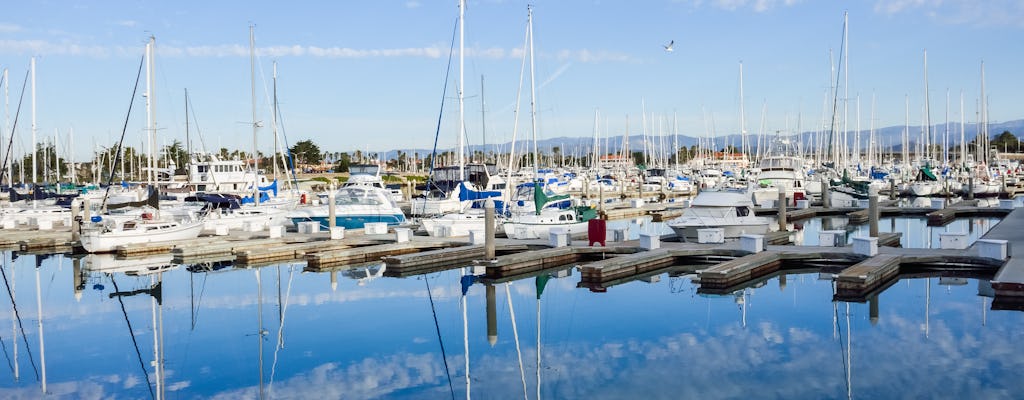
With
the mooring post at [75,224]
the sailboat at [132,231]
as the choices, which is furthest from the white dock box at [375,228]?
the mooring post at [75,224]

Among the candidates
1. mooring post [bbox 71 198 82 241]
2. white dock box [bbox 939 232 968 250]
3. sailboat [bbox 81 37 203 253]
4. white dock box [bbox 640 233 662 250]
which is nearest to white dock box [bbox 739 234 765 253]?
white dock box [bbox 640 233 662 250]

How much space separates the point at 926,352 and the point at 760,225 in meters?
16.6

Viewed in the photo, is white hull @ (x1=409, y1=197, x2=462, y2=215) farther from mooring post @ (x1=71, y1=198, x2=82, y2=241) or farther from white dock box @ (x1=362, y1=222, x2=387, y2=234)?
mooring post @ (x1=71, y1=198, x2=82, y2=241)

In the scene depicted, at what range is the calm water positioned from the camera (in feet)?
49.1

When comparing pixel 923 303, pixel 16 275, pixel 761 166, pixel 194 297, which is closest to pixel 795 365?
pixel 923 303

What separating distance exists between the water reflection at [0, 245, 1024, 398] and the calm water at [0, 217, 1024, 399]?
58mm

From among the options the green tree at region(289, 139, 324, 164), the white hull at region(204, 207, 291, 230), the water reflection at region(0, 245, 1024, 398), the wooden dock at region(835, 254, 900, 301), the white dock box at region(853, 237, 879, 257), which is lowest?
the water reflection at region(0, 245, 1024, 398)

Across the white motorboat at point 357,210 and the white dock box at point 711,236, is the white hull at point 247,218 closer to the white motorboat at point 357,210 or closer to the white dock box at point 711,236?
the white motorboat at point 357,210

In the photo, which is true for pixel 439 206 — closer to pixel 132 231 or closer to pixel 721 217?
pixel 132 231

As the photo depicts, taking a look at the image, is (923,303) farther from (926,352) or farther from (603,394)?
(603,394)

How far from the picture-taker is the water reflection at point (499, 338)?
15016 millimetres

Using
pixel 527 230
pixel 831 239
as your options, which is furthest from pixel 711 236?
pixel 527 230

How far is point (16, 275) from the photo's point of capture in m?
29.4

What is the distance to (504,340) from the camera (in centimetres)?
1886
